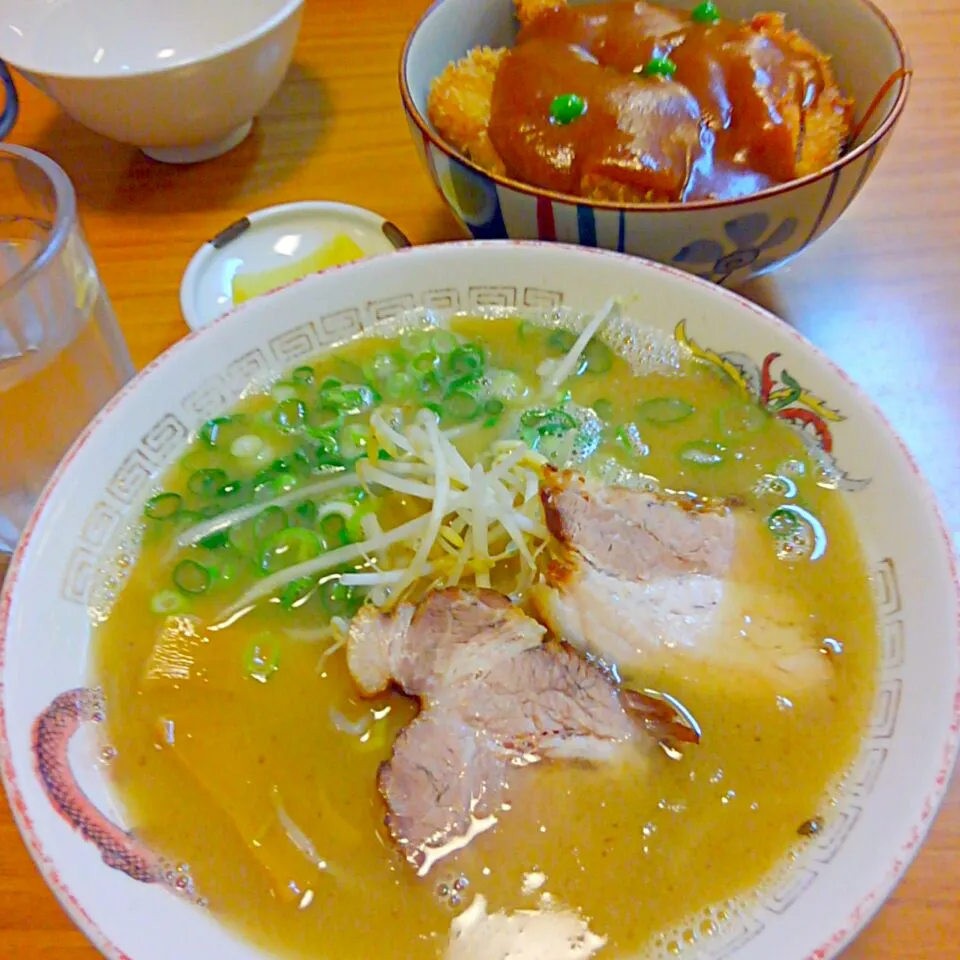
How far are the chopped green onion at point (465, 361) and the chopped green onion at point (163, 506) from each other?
441mm

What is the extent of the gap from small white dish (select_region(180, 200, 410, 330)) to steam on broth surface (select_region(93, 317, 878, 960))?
1.28 feet

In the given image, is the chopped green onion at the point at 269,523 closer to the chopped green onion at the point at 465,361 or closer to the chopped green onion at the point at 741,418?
the chopped green onion at the point at 465,361

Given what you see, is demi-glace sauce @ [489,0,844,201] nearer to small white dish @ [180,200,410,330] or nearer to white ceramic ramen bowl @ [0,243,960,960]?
white ceramic ramen bowl @ [0,243,960,960]

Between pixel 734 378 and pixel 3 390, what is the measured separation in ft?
3.42

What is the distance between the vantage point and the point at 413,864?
2.93 feet

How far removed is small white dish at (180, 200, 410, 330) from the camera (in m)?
1.57

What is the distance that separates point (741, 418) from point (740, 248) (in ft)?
0.88

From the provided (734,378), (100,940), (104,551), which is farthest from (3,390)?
(734,378)

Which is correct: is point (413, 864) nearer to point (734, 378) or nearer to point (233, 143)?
point (734, 378)

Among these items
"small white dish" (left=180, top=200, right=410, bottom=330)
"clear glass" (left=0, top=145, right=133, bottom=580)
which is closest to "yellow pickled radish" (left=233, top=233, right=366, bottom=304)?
"small white dish" (left=180, top=200, right=410, bottom=330)

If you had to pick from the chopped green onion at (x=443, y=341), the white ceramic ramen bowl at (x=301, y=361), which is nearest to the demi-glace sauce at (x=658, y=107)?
the white ceramic ramen bowl at (x=301, y=361)

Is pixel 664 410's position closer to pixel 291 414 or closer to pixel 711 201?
pixel 711 201

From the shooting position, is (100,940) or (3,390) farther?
(3,390)

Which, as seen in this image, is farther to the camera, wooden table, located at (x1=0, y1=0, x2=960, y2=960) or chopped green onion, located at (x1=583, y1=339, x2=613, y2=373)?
wooden table, located at (x1=0, y1=0, x2=960, y2=960)
